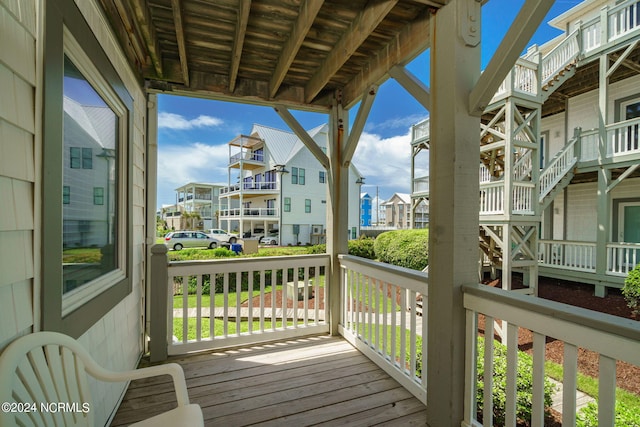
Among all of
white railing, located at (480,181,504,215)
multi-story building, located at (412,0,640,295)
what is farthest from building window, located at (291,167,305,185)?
white railing, located at (480,181,504,215)

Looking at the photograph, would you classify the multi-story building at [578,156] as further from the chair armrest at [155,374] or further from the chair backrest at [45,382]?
the chair backrest at [45,382]

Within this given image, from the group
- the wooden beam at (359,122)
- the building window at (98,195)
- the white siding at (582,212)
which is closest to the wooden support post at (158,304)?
the building window at (98,195)

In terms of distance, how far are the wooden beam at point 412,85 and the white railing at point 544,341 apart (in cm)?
123

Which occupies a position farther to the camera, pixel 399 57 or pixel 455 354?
pixel 399 57

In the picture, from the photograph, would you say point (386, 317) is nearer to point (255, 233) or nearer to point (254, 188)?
point (254, 188)

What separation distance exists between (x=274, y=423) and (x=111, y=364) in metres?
1.12

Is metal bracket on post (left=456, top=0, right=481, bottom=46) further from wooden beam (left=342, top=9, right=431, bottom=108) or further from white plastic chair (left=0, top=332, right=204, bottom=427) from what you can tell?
white plastic chair (left=0, top=332, right=204, bottom=427)

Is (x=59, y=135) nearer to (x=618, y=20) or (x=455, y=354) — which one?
(x=455, y=354)

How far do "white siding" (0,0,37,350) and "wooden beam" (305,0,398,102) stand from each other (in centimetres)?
170

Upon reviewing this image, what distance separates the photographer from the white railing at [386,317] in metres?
2.07

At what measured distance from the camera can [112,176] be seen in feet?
6.66

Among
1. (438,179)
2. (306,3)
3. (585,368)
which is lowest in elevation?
(585,368)

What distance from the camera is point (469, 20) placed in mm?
1577

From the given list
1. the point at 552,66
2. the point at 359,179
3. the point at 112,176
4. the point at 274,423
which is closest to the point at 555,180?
the point at 552,66
